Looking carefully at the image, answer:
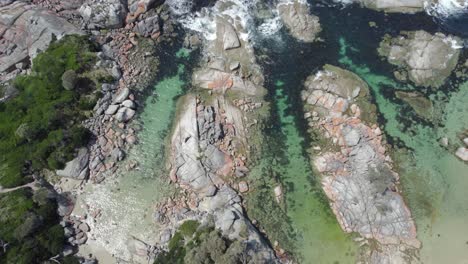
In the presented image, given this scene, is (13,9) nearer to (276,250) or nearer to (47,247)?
(47,247)

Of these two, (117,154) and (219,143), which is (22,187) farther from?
(219,143)

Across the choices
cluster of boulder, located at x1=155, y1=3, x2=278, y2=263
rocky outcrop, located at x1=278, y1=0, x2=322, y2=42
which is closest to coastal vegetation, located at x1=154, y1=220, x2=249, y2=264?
cluster of boulder, located at x1=155, y1=3, x2=278, y2=263

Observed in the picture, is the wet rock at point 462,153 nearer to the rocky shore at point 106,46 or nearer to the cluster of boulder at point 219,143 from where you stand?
the cluster of boulder at point 219,143

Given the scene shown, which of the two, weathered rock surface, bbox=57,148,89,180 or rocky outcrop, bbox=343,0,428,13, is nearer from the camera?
weathered rock surface, bbox=57,148,89,180

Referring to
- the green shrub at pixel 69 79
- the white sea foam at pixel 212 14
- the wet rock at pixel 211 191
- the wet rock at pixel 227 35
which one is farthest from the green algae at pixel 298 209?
the green shrub at pixel 69 79

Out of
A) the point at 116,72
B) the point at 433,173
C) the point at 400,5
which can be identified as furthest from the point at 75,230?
the point at 400,5

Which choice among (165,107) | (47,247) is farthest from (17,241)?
(165,107)

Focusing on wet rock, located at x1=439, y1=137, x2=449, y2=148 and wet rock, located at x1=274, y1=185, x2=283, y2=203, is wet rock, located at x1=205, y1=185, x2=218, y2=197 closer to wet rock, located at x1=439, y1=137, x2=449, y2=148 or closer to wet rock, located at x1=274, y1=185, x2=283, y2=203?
wet rock, located at x1=274, y1=185, x2=283, y2=203
